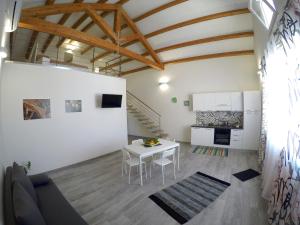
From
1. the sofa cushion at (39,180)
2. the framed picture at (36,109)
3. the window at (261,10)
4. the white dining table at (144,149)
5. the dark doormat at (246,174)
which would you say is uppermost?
the window at (261,10)

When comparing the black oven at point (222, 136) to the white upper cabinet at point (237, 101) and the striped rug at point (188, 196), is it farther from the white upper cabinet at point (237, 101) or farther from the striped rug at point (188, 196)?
the striped rug at point (188, 196)

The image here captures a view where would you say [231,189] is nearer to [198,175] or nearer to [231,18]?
[198,175]

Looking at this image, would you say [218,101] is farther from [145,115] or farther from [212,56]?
[145,115]

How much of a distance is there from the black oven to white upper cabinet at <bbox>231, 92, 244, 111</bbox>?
31.7 inches

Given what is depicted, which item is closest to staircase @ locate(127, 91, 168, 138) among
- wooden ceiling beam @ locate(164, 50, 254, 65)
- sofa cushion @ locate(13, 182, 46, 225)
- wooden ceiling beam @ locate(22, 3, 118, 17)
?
wooden ceiling beam @ locate(164, 50, 254, 65)

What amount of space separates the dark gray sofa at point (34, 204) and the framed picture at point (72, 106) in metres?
2.05

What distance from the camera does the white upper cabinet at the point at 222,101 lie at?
552cm

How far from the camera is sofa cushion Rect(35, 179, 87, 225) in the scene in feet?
5.53

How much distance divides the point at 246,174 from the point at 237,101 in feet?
8.66

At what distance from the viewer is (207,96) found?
19.3 feet

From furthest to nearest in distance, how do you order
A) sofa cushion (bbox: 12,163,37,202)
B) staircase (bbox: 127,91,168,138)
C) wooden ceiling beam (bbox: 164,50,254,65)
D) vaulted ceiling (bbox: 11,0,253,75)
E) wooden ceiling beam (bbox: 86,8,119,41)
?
staircase (bbox: 127,91,168,138), wooden ceiling beam (bbox: 164,50,254,65), wooden ceiling beam (bbox: 86,8,119,41), vaulted ceiling (bbox: 11,0,253,75), sofa cushion (bbox: 12,163,37,202)

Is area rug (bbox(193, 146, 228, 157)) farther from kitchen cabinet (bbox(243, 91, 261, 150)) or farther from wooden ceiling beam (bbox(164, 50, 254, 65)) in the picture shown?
wooden ceiling beam (bbox(164, 50, 254, 65))

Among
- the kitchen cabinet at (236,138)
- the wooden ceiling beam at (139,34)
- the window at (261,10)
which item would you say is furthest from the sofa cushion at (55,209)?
the wooden ceiling beam at (139,34)

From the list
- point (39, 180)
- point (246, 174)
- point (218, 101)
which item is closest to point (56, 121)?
point (39, 180)
